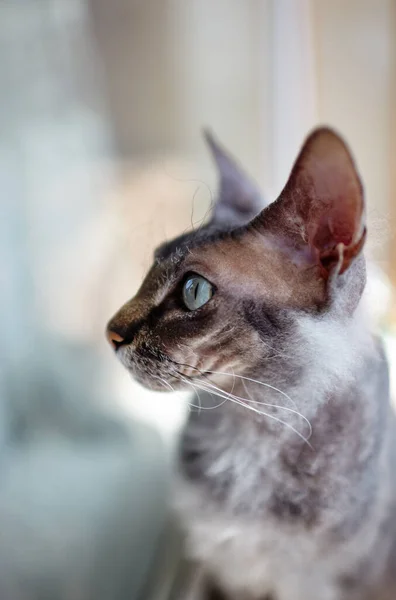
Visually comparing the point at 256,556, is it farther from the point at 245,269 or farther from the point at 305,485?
the point at 245,269

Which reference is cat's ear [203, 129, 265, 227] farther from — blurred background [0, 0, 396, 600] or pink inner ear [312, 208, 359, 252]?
pink inner ear [312, 208, 359, 252]

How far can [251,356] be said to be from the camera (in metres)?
0.42

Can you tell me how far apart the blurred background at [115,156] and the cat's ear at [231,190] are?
17mm

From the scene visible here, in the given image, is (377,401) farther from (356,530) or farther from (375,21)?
(375,21)

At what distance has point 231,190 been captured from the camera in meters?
0.55

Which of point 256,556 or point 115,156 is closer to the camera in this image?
point 256,556

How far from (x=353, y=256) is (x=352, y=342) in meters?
0.09

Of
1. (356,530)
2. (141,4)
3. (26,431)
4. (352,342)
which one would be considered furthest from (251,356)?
(141,4)

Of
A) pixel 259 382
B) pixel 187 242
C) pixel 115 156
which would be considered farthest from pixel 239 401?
pixel 115 156

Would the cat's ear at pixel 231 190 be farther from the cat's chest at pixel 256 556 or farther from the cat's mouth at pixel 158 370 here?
the cat's chest at pixel 256 556

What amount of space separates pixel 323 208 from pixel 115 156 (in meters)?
0.40

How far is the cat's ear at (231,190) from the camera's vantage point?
525 mm

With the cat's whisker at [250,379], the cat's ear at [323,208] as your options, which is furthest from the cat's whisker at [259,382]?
the cat's ear at [323,208]

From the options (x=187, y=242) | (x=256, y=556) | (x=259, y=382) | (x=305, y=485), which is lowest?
(x=256, y=556)
